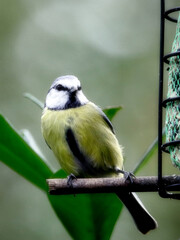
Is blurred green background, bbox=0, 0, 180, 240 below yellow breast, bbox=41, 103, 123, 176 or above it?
below

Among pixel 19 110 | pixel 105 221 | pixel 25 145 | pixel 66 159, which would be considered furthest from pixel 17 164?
pixel 19 110

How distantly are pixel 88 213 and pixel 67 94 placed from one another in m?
1.20

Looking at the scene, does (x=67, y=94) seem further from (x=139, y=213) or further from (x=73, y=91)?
(x=139, y=213)

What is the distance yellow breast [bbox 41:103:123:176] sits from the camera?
2684 mm

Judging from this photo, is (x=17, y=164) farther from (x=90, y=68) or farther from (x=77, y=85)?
(x=90, y=68)

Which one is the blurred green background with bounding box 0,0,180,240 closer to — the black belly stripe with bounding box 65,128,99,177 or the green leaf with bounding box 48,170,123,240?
the black belly stripe with bounding box 65,128,99,177

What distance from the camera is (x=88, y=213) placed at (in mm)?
1714

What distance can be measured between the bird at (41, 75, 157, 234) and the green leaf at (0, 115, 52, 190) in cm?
85

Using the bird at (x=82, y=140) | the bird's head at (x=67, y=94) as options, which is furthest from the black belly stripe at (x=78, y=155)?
the bird's head at (x=67, y=94)

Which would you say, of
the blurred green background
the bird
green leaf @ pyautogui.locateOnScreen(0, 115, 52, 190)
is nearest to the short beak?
the bird

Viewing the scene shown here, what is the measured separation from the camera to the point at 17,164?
184cm

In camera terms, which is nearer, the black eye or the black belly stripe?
the black belly stripe

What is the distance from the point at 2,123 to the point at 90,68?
5641 millimetres

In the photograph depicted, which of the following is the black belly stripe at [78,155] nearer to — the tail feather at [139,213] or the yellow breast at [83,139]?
the yellow breast at [83,139]
